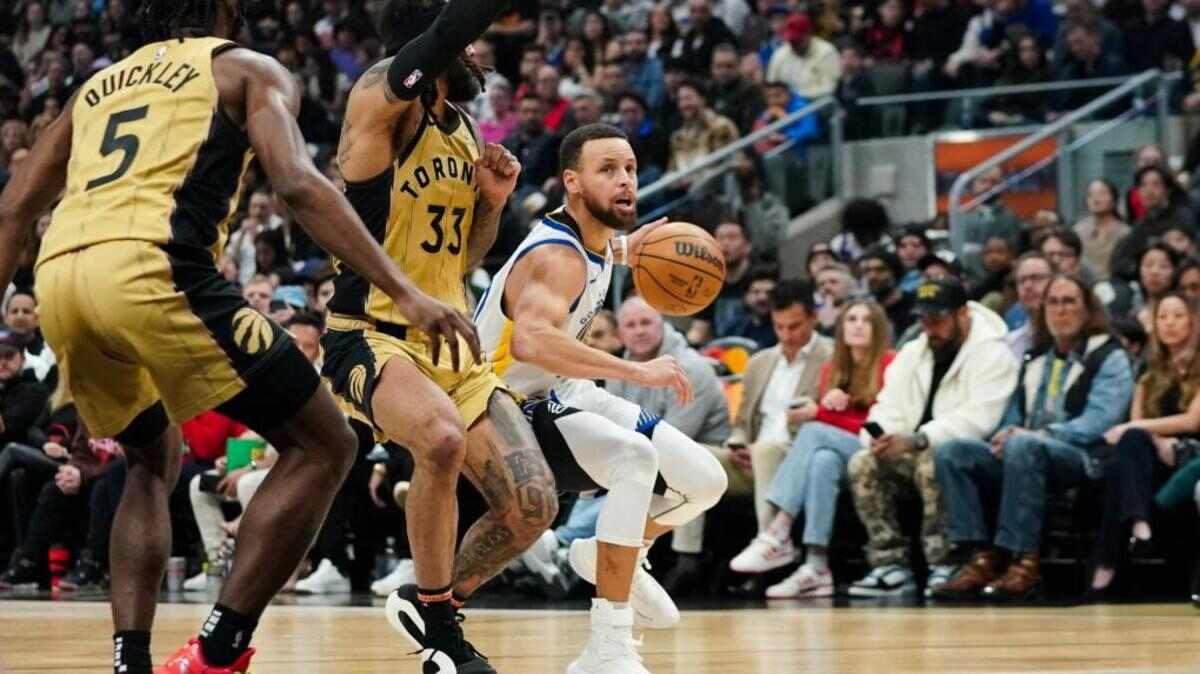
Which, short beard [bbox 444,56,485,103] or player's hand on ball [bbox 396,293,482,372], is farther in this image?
short beard [bbox 444,56,485,103]

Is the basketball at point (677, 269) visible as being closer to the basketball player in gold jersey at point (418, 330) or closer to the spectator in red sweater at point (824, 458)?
the basketball player in gold jersey at point (418, 330)

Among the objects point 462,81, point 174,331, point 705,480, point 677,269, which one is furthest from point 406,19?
point 174,331

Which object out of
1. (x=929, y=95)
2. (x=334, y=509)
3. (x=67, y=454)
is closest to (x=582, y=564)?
(x=334, y=509)

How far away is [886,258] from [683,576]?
9.22 ft

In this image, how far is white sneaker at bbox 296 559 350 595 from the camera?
1162cm

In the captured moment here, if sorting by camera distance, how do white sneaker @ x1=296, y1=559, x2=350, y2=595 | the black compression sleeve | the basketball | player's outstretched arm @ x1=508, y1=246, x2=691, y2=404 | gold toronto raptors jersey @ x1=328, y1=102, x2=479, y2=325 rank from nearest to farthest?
the black compression sleeve → player's outstretched arm @ x1=508, y1=246, x2=691, y2=404 → gold toronto raptors jersey @ x1=328, y1=102, x2=479, y2=325 → the basketball → white sneaker @ x1=296, y1=559, x2=350, y2=595

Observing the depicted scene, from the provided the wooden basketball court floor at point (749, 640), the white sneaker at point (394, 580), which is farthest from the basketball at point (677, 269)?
the white sneaker at point (394, 580)

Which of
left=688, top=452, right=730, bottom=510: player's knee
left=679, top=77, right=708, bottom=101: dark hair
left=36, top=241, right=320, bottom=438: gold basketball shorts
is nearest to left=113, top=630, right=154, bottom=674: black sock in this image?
left=36, top=241, right=320, bottom=438: gold basketball shorts

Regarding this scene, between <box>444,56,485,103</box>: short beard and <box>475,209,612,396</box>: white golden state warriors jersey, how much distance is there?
510mm

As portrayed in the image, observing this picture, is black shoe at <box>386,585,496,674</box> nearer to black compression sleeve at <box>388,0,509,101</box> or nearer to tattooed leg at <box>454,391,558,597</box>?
tattooed leg at <box>454,391,558,597</box>

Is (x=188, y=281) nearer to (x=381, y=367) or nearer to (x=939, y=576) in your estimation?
(x=381, y=367)

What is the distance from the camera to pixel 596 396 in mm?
7016

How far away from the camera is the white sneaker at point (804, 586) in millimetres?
10453

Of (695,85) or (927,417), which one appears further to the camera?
(695,85)
